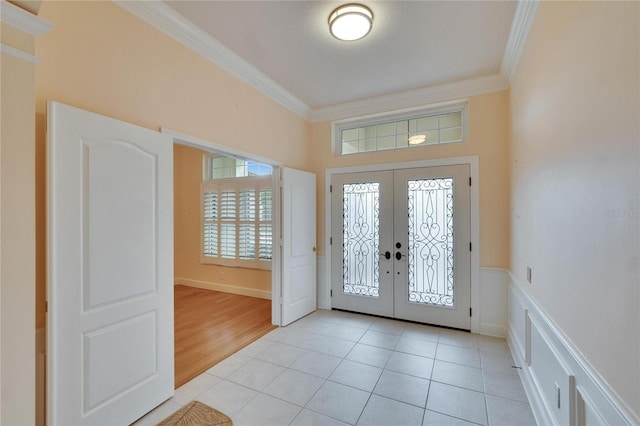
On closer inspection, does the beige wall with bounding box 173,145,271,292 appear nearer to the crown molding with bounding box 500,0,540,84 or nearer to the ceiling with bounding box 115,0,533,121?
the ceiling with bounding box 115,0,533,121

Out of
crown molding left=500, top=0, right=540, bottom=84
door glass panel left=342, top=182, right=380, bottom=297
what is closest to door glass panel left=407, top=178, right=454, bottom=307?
door glass panel left=342, top=182, right=380, bottom=297

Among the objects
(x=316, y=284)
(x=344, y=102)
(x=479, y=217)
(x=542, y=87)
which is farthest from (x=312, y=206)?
(x=542, y=87)

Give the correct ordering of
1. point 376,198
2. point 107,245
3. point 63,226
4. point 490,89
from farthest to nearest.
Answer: point 376,198, point 490,89, point 107,245, point 63,226

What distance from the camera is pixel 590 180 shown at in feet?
3.97

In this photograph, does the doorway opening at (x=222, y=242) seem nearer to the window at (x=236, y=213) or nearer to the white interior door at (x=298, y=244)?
the window at (x=236, y=213)

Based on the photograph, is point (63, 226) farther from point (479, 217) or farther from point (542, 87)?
point (479, 217)

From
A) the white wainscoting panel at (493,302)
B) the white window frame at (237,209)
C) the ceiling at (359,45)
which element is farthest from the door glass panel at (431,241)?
the white window frame at (237,209)

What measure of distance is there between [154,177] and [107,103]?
570 mm

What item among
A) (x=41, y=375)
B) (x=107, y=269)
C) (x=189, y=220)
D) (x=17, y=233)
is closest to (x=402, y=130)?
(x=107, y=269)

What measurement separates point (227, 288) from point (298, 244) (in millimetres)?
2345

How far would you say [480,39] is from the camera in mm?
2582

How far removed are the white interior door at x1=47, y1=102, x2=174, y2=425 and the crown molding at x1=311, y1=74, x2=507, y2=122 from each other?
2.72m

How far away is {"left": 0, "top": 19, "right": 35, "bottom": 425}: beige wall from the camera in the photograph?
1.23 metres

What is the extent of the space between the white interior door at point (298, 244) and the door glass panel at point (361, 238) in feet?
1.68
